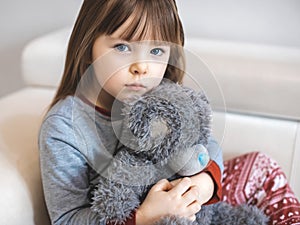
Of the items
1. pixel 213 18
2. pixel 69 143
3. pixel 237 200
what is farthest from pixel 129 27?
pixel 213 18

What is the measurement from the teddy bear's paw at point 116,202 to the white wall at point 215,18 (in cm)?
69

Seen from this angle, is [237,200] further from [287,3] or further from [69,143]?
[287,3]

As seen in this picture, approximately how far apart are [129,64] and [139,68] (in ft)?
0.07

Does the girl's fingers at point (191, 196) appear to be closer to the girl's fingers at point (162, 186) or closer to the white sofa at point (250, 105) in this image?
the girl's fingers at point (162, 186)

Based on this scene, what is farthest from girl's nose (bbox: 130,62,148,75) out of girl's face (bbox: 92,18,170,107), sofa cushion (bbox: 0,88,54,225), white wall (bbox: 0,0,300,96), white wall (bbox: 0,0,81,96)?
white wall (bbox: 0,0,81,96)

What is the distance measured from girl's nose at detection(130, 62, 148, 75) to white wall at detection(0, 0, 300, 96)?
23.9 inches

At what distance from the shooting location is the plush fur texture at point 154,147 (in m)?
0.59

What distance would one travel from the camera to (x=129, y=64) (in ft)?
2.13

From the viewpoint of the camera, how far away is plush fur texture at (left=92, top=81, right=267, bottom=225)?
23.4 inches

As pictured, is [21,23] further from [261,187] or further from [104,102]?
[261,187]

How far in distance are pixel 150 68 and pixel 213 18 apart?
0.60 metres

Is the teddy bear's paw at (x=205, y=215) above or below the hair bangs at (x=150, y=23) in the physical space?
below

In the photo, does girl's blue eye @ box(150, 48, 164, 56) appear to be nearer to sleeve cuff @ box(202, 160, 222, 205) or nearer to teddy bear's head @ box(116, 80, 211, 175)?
teddy bear's head @ box(116, 80, 211, 175)

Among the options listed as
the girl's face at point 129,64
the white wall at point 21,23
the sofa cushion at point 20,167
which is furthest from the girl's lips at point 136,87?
the white wall at point 21,23
